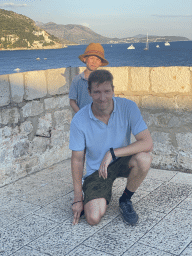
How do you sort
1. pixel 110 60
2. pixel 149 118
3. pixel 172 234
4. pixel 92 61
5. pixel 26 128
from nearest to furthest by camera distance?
pixel 172 234 → pixel 92 61 → pixel 26 128 → pixel 149 118 → pixel 110 60

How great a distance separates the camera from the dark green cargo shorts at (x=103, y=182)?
2.64 metres

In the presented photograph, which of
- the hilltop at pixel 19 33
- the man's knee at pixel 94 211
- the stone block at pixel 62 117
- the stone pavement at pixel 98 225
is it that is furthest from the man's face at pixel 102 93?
the hilltop at pixel 19 33

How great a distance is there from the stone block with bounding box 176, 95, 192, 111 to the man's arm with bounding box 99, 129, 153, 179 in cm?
134

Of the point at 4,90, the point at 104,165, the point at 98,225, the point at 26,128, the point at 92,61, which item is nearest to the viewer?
the point at 104,165

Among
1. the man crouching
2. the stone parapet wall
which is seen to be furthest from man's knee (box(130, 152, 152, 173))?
the stone parapet wall

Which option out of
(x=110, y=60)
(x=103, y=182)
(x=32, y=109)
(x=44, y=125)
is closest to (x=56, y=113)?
(x=44, y=125)

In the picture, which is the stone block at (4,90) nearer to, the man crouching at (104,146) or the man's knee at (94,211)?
the man crouching at (104,146)

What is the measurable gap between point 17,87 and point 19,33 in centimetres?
9509

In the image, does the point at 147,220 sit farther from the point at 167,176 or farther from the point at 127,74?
the point at 127,74

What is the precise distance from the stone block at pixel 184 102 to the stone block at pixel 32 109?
1.74m

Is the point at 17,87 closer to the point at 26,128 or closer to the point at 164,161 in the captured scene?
the point at 26,128

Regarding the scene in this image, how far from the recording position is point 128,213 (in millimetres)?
2584

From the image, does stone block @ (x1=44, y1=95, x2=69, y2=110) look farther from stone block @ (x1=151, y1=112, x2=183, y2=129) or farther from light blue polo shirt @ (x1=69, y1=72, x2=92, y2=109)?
stone block @ (x1=151, y1=112, x2=183, y2=129)

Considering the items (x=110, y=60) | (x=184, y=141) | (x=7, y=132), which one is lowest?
(x=110, y=60)
